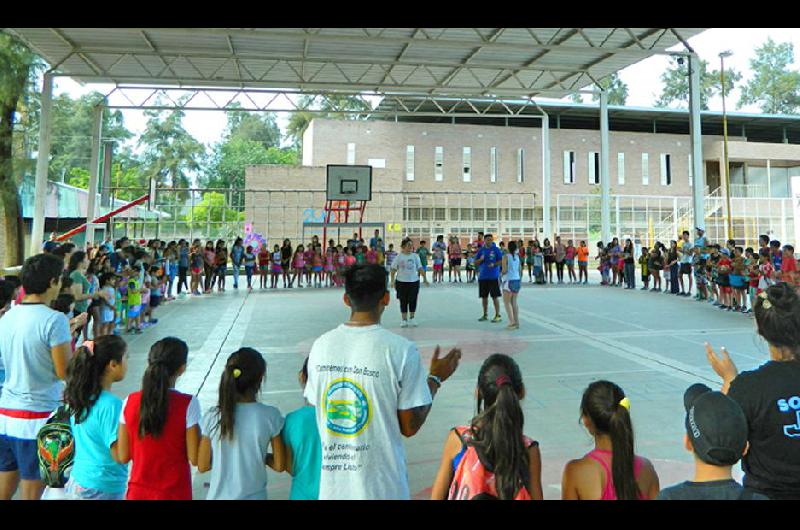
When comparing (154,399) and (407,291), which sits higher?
(407,291)

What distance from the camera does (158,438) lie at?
2.44 meters

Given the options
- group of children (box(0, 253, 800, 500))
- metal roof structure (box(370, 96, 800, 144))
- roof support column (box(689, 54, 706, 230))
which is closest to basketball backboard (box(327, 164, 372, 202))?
roof support column (box(689, 54, 706, 230))

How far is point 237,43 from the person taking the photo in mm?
16859

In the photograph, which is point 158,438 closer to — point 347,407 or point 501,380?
point 347,407

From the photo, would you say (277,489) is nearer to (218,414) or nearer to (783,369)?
(218,414)

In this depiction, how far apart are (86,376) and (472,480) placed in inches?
75.5

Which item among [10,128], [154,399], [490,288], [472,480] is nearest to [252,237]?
[10,128]

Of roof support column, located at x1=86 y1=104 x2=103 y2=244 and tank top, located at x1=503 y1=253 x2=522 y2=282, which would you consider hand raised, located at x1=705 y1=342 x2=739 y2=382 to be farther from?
roof support column, located at x1=86 y1=104 x2=103 y2=244

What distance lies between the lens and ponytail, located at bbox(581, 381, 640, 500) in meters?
2.07

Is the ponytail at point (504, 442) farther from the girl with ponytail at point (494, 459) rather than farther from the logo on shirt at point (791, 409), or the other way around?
the logo on shirt at point (791, 409)

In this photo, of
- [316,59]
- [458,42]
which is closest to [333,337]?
[458,42]

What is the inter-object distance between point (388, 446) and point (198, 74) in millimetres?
20438

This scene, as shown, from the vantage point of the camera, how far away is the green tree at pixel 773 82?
63.6 meters
